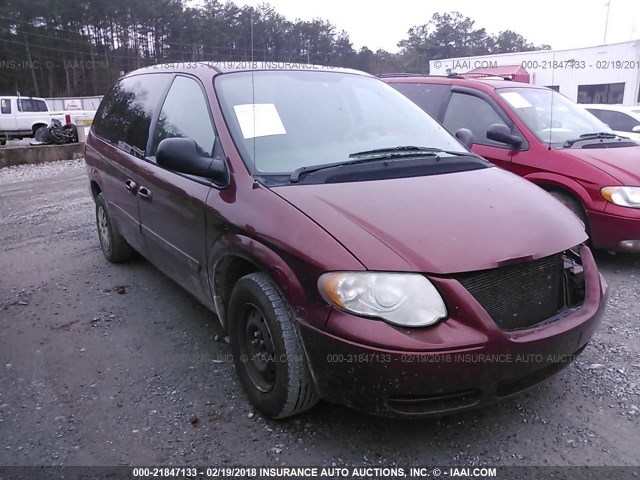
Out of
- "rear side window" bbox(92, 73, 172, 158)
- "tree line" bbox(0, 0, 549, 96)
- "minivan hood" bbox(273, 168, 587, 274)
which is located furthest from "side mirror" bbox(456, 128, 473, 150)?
"tree line" bbox(0, 0, 549, 96)

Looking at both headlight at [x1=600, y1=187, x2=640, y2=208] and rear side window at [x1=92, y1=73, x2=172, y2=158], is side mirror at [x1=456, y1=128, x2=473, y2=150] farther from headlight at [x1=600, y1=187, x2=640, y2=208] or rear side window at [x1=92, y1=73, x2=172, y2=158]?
rear side window at [x1=92, y1=73, x2=172, y2=158]

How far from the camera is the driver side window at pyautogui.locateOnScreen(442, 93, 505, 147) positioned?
17.6 ft

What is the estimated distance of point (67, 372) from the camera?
3107mm

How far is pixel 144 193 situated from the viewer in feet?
11.8

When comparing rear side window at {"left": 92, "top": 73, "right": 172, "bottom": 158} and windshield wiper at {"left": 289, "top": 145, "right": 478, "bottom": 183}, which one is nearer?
windshield wiper at {"left": 289, "top": 145, "right": 478, "bottom": 183}

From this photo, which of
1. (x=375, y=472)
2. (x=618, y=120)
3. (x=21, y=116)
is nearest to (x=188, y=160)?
(x=375, y=472)

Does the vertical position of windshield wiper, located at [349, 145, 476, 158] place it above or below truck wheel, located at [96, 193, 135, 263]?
above

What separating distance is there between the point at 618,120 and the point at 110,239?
935 centimetres

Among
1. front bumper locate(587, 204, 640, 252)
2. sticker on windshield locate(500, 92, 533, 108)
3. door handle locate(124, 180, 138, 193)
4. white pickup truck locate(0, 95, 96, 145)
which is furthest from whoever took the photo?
white pickup truck locate(0, 95, 96, 145)

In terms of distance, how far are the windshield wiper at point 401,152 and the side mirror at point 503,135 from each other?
6.66 feet

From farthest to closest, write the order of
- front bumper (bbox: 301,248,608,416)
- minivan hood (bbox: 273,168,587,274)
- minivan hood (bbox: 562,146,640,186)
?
1. minivan hood (bbox: 562,146,640,186)
2. minivan hood (bbox: 273,168,587,274)
3. front bumper (bbox: 301,248,608,416)

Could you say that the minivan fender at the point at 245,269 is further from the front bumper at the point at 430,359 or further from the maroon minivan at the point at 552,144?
the maroon minivan at the point at 552,144

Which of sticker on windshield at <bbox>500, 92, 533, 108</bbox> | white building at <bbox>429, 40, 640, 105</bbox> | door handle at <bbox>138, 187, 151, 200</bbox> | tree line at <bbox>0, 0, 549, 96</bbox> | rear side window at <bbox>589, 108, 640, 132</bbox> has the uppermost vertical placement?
tree line at <bbox>0, 0, 549, 96</bbox>

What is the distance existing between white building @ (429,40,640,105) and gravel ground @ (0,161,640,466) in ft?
83.6
